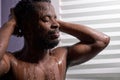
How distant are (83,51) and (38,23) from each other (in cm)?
31

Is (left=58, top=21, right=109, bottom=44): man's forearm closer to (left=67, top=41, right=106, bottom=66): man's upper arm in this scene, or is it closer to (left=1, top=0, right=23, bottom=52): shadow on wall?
(left=67, top=41, right=106, bottom=66): man's upper arm

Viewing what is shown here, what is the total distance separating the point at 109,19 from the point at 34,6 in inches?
21.0

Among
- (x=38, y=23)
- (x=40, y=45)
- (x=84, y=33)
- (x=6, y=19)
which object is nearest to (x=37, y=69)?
(x=40, y=45)

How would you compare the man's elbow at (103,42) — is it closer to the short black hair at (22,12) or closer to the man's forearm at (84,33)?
the man's forearm at (84,33)

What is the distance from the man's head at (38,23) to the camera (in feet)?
4.61

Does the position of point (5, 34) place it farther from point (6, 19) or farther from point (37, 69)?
point (6, 19)

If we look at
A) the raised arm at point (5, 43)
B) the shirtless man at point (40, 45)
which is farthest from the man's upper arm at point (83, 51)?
the raised arm at point (5, 43)

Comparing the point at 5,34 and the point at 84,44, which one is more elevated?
the point at 5,34

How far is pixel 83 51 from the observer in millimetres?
1575

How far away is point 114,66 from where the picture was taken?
5.68 feet

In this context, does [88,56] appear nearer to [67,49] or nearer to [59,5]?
[67,49]

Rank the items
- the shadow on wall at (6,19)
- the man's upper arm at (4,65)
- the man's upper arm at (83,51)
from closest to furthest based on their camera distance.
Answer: the man's upper arm at (4,65)
the man's upper arm at (83,51)
the shadow on wall at (6,19)

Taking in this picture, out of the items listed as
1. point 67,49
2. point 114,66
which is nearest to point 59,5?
point 67,49

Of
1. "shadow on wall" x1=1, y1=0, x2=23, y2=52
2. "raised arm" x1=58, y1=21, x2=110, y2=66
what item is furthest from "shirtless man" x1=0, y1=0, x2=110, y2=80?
"shadow on wall" x1=1, y1=0, x2=23, y2=52
